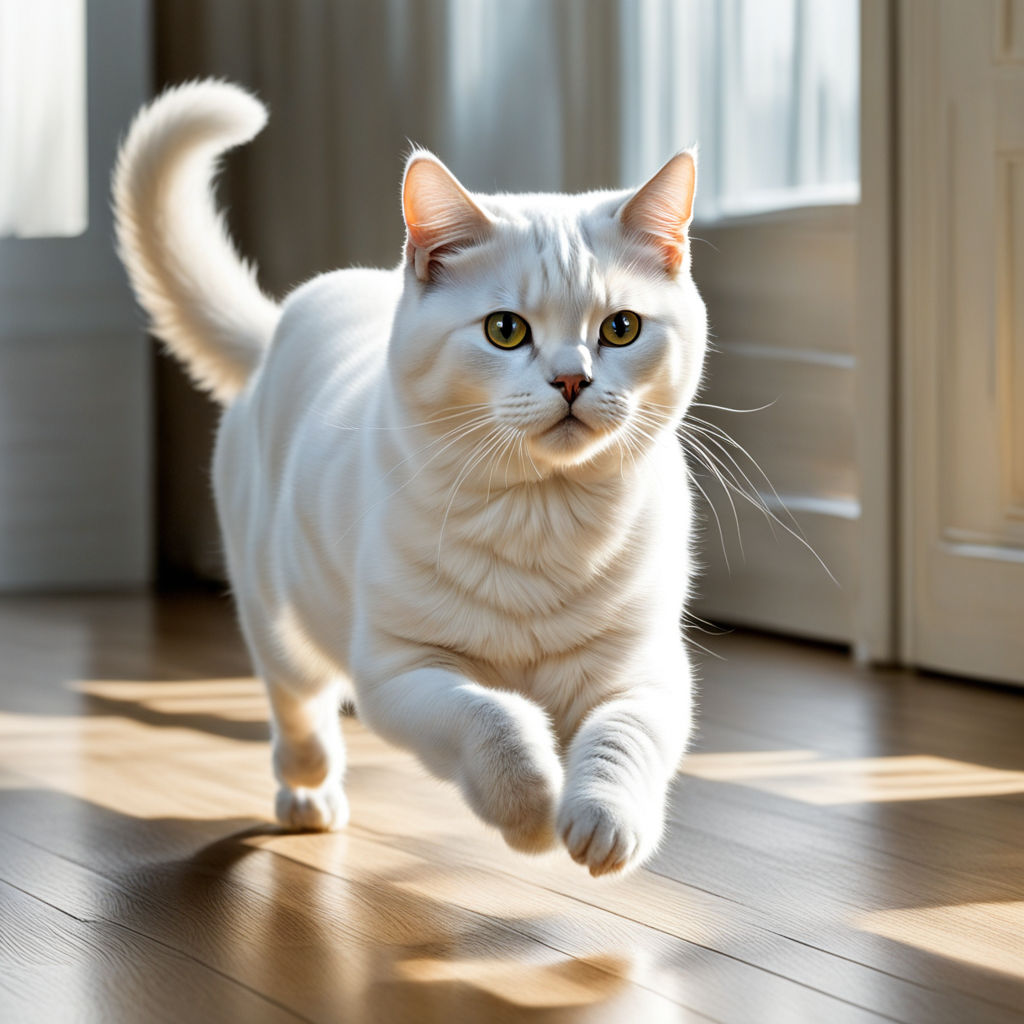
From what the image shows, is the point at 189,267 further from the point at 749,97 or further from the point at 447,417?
the point at 749,97

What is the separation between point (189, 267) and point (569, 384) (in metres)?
0.86

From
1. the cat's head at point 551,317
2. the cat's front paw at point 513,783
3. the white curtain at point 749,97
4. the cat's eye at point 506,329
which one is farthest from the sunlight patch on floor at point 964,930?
the white curtain at point 749,97

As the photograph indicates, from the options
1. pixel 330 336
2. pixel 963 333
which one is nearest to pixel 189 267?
pixel 330 336

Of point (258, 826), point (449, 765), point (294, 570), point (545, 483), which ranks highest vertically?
point (545, 483)

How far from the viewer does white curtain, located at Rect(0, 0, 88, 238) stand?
3.59 meters

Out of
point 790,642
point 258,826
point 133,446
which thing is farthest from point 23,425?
point 258,826

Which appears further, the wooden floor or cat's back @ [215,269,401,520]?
cat's back @ [215,269,401,520]

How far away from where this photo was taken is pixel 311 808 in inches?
70.0

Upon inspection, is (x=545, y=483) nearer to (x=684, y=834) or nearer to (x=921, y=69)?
(x=684, y=834)

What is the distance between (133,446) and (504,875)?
7.84 ft

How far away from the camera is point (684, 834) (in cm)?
175

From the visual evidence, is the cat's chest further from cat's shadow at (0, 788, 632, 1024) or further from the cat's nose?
cat's shadow at (0, 788, 632, 1024)

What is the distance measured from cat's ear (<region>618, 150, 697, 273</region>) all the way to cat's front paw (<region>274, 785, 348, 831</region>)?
2.50 ft

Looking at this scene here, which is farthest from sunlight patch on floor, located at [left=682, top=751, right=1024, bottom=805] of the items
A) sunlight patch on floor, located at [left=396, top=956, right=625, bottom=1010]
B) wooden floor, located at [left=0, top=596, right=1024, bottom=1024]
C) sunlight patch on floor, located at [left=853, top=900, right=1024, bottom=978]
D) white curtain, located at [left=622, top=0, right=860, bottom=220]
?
white curtain, located at [left=622, top=0, right=860, bottom=220]
